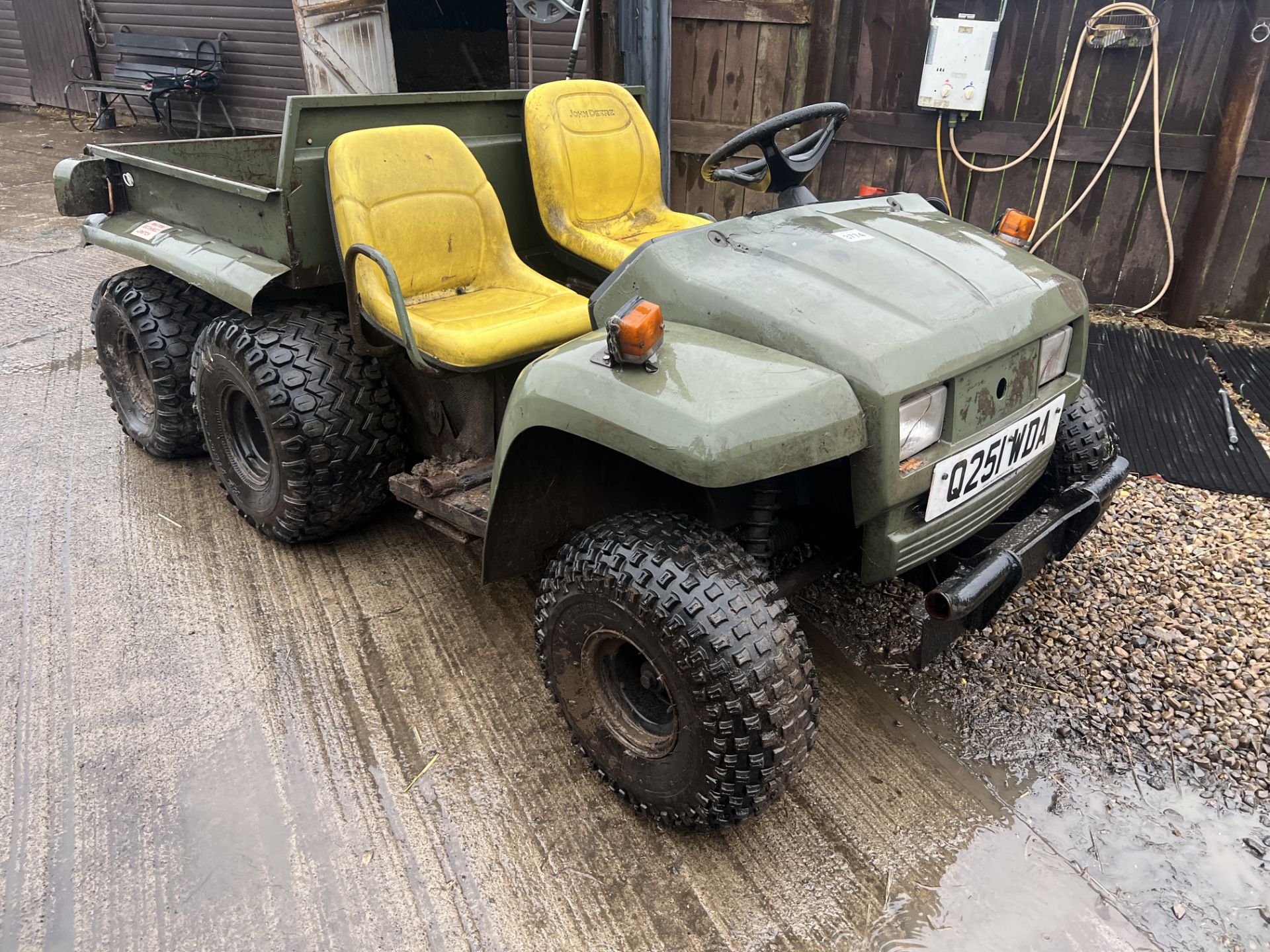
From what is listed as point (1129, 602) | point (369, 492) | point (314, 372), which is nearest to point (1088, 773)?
point (1129, 602)

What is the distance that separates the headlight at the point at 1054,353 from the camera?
2244mm

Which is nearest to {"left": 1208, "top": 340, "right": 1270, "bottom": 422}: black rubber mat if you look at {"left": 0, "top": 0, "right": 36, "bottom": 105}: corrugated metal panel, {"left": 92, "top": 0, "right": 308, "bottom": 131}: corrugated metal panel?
{"left": 92, "top": 0, "right": 308, "bottom": 131}: corrugated metal panel

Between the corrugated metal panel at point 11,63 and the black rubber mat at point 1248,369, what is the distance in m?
14.0

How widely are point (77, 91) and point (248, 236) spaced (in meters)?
11.0

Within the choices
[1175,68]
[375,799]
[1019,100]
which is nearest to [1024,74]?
[1019,100]

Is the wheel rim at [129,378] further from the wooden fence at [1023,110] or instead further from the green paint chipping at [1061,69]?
the green paint chipping at [1061,69]

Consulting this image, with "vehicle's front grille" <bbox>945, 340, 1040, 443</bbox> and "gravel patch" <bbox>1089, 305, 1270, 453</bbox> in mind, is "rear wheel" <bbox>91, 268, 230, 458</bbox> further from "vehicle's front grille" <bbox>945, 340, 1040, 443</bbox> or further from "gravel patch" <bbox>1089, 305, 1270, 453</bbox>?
"gravel patch" <bbox>1089, 305, 1270, 453</bbox>

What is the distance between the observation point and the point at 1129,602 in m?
2.88

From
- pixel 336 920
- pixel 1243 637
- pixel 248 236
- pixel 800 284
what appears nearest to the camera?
pixel 336 920

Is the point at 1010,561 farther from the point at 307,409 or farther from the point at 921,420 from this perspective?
the point at 307,409

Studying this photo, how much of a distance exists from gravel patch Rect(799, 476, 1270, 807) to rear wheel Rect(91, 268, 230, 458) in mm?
2529

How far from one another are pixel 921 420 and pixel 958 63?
4267 mm

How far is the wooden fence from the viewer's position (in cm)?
503

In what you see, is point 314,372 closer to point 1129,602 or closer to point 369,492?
point 369,492
